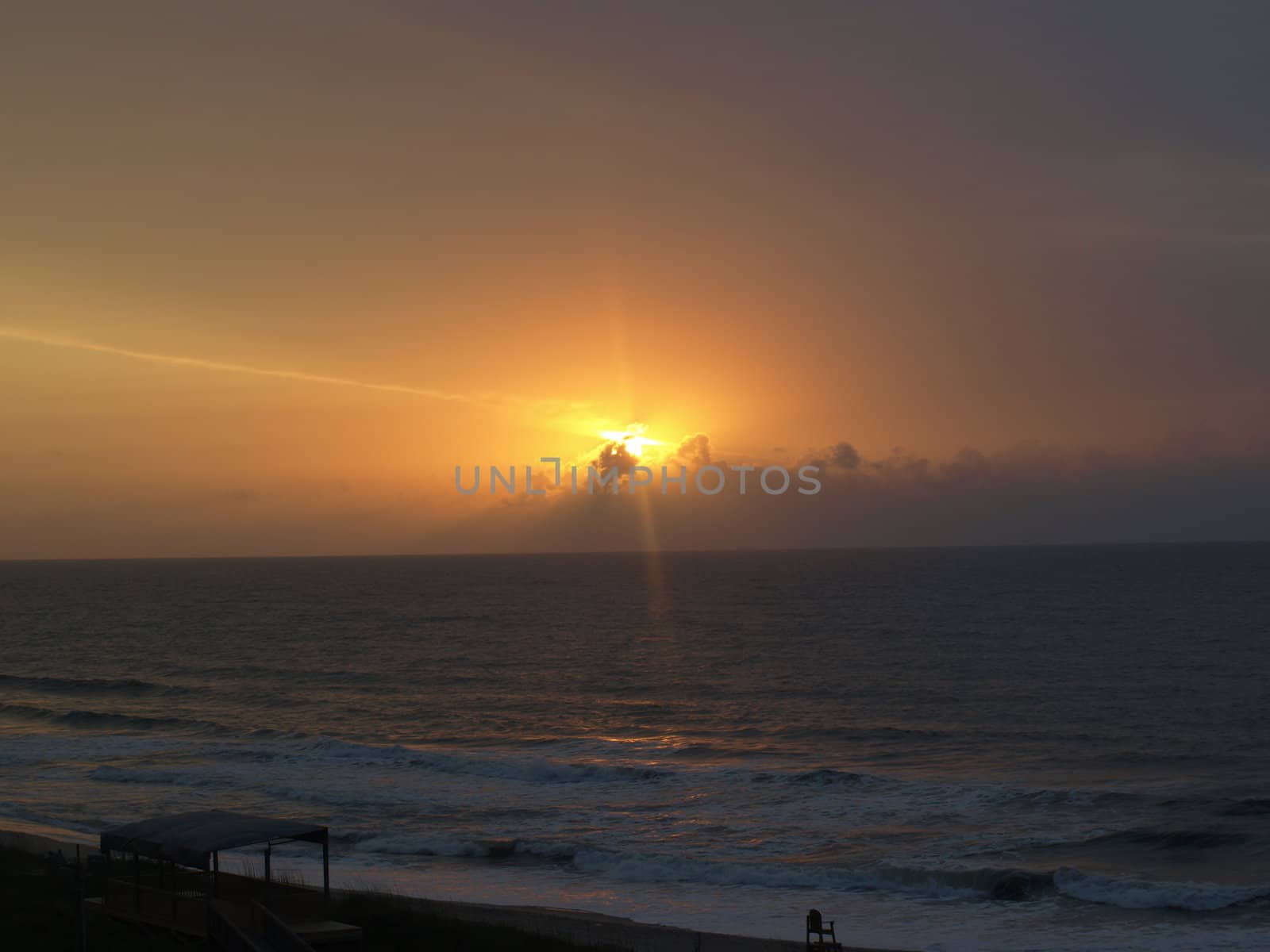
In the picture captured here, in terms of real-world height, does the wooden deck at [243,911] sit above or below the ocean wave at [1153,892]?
above

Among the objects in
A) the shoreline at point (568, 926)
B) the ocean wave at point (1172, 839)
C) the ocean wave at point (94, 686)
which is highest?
the ocean wave at point (94, 686)

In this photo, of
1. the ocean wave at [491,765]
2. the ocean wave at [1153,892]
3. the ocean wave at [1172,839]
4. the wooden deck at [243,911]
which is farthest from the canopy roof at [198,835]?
the ocean wave at [1172,839]

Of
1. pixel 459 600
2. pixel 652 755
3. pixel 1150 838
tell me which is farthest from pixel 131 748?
pixel 459 600

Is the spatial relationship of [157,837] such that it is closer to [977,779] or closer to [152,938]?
[152,938]

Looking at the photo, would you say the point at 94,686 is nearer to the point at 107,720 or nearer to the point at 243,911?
the point at 107,720

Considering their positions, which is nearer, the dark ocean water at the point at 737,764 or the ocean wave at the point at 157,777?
the dark ocean water at the point at 737,764

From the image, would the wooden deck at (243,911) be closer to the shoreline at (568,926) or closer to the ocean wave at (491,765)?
the shoreline at (568,926)

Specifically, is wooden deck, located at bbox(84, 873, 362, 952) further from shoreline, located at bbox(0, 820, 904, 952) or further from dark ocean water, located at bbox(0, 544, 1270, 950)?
dark ocean water, located at bbox(0, 544, 1270, 950)

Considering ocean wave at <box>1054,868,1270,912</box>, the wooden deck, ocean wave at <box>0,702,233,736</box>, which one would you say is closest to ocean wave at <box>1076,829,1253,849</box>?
ocean wave at <box>1054,868,1270,912</box>
